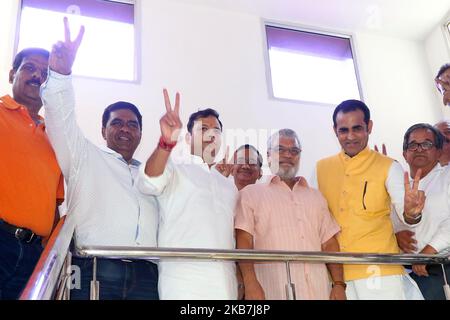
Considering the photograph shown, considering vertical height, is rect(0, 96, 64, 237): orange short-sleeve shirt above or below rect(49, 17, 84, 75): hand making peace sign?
below

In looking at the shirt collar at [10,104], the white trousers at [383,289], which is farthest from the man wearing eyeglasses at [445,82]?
the shirt collar at [10,104]

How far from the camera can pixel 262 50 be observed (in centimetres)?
482

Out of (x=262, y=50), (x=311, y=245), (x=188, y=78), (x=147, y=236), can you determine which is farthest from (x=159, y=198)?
(x=262, y=50)

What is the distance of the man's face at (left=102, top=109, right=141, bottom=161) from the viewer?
86.4 inches

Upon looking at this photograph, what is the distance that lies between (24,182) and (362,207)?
4.81 ft

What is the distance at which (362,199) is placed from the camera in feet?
7.25

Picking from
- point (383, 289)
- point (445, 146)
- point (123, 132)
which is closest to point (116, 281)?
point (123, 132)

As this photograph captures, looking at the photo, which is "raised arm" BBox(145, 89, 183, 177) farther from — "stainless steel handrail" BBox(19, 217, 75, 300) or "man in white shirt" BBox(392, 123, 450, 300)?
"man in white shirt" BBox(392, 123, 450, 300)

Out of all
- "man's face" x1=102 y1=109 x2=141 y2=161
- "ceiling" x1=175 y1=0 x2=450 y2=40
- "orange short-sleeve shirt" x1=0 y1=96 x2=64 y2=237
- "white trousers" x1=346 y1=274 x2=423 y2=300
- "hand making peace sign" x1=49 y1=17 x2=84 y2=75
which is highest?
"ceiling" x1=175 y1=0 x2=450 y2=40

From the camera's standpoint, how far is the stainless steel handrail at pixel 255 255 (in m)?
1.62

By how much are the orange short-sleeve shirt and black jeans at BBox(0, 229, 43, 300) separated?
7cm

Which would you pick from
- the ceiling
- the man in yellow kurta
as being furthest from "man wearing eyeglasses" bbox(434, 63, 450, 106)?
the ceiling

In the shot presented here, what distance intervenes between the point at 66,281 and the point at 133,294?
0.31 metres

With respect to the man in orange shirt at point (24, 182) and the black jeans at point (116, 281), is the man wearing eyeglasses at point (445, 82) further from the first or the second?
the man in orange shirt at point (24, 182)
